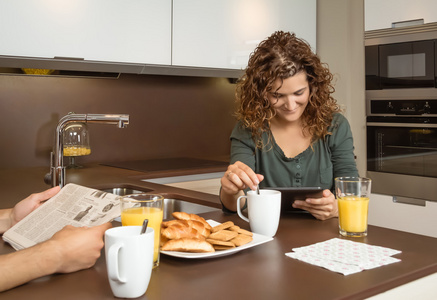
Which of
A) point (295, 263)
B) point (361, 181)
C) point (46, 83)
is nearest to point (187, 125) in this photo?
point (46, 83)

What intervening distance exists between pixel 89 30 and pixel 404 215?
2011mm

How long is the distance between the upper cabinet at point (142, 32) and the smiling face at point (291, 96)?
1.16 m

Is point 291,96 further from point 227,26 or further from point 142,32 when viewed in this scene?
point 227,26

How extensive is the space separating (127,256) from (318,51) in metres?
2.96

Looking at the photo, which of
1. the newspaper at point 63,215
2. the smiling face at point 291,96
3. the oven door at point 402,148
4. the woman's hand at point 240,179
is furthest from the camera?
the oven door at point 402,148

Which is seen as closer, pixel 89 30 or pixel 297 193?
pixel 297 193

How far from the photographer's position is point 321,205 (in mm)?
1405

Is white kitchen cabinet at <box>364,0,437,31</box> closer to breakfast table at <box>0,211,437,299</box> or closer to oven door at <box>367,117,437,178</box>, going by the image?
oven door at <box>367,117,437,178</box>

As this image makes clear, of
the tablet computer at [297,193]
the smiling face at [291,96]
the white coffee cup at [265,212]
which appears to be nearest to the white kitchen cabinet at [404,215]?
the smiling face at [291,96]

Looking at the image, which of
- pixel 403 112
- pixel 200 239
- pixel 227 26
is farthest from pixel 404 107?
pixel 200 239

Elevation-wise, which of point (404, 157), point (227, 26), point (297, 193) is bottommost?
point (297, 193)

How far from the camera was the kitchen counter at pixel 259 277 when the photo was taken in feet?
2.83

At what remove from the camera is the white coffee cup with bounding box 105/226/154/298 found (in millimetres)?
824

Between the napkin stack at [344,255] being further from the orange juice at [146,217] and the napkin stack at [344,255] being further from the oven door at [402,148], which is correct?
the oven door at [402,148]
